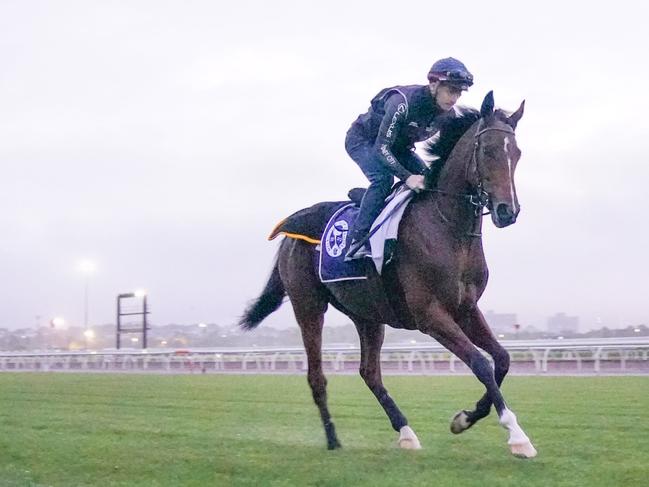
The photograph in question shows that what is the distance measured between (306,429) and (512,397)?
5.16 m

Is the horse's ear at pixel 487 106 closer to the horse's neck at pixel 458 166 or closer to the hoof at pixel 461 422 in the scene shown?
the horse's neck at pixel 458 166

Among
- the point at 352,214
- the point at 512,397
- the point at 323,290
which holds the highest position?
the point at 352,214

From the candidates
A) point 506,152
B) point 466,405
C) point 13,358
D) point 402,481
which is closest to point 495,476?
point 402,481

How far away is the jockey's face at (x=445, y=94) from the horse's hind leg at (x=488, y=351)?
1.57 metres

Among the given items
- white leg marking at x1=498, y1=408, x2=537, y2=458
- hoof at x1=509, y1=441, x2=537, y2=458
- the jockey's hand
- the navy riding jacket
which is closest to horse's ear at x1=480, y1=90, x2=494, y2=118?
the navy riding jacket

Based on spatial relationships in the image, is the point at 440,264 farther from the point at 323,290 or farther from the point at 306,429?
the point at 306,429

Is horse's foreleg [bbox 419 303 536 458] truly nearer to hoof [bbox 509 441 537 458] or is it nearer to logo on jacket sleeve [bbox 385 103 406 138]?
hoof [bbox 509 441 537 458]

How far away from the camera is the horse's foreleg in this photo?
6.03m

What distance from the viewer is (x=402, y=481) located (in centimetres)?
557

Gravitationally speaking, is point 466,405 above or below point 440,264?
below

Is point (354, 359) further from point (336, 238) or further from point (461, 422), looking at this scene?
point (461, 422)

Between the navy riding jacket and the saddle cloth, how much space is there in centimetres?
26

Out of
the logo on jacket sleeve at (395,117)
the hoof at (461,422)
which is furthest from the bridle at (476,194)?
the hoof at (461,422)

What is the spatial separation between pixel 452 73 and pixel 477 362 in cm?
211
